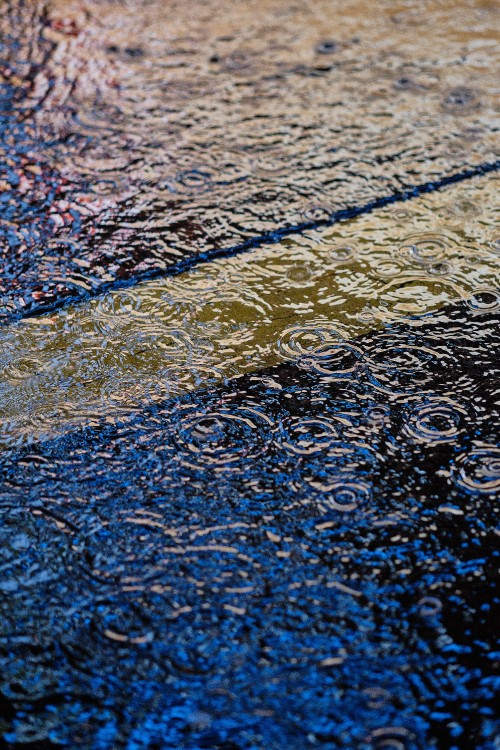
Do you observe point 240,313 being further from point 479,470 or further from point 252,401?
point 479,470

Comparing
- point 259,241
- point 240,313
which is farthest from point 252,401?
point 259,241

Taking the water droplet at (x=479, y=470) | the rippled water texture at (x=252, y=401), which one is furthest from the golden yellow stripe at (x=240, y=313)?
the water droplet at (x=479, y=470)

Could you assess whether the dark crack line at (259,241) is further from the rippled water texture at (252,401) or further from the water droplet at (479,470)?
the water droplet at (479,470)

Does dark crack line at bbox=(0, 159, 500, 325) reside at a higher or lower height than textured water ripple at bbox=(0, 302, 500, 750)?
higher

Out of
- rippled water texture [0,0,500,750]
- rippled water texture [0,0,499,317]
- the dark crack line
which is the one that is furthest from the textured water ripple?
rippled water texture [0,0,499,317]

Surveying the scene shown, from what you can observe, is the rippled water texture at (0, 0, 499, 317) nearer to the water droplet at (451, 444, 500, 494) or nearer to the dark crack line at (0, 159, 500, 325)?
A: the dark crack line at (0, 159, 500, 325)

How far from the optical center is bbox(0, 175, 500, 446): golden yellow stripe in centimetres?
148

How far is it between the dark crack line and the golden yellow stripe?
0.08 ft

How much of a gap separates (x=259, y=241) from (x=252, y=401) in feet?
1.78

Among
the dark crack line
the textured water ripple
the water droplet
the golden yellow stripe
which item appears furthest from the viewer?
the dark crack line

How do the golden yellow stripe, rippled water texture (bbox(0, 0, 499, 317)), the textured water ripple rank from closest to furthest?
the textured water ripple
the golden yellow stripe
rippled water texture (bbox(0, 0, 499, 317))

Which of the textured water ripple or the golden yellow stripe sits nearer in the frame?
the textured water ripple

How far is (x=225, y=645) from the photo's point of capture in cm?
107

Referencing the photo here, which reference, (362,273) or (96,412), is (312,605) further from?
(362,273)
